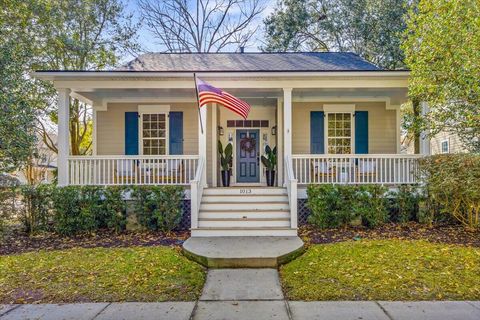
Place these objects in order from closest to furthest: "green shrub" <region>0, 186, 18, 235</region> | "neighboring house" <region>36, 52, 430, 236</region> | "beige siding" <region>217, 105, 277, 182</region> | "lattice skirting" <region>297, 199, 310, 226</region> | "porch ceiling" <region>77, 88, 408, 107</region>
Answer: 1. "green shrub" <region>0, 186, 18, 235</region>
2. "lattice skirting" <region>297, 199, 310, 226</region>
3. "neighboring house" <region>36, 52, 430, 236</region>
4. "porch ceiling" <region>77, 88, 408, 107</region>
5. "beige siding" <region>217, 105, 277, 182</region>

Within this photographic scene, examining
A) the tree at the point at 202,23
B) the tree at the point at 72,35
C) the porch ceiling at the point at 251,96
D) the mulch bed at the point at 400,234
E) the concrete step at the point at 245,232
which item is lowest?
the mulch bed at the point at 400,234

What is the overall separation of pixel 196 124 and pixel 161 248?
16.6 ft

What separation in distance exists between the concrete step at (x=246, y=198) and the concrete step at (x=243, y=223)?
0.64 meters

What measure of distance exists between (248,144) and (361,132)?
3.64 m

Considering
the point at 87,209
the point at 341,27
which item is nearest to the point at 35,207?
the point at 87,209

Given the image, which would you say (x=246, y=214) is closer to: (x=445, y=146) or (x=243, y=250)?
(x=243, y=250)

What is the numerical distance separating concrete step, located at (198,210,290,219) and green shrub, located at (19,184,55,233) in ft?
11.6

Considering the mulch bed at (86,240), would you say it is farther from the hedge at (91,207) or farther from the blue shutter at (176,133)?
the blue shutter at (176,133)

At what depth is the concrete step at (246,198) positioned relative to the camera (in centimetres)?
760

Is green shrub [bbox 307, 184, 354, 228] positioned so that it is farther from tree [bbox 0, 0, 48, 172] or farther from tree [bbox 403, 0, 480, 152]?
tree [bbox 0, 0, 48, 172]

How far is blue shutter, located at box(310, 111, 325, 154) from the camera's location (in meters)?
10.2

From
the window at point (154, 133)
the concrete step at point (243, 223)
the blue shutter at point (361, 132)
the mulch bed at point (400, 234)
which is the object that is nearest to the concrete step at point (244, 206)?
the concrete step at point (243, 223)


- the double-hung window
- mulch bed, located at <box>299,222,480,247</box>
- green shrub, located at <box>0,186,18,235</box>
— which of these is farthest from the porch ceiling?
the double-hung window

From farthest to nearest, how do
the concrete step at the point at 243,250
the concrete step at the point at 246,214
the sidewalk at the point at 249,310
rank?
1. the concrete step at the point at 246,214
2. the concrete step at the point at 243,250
3. the sidewalk at the point at 249,310
